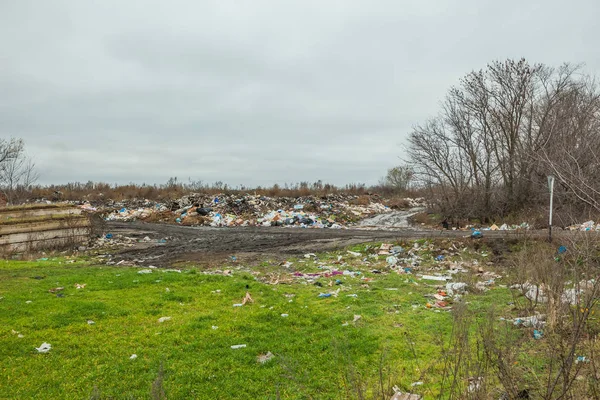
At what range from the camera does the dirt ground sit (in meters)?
12.2

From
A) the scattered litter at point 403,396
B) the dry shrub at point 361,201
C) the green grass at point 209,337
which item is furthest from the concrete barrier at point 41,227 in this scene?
the dry shrub at point 361,201

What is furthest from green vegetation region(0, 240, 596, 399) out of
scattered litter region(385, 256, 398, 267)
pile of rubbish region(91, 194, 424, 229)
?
pile of rubbish region(91, 194, 424, 229)

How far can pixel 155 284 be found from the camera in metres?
7.36

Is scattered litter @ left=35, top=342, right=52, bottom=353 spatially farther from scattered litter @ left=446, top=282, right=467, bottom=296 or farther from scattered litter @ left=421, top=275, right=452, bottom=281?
scattered litter @ left=421, top=275, right=452, bottom=281

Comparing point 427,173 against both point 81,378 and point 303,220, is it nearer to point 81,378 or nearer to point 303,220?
point 303,220

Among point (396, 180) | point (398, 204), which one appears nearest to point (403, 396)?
point (398, 204)

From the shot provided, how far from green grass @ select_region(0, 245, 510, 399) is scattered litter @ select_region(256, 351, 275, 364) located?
0.07 metres

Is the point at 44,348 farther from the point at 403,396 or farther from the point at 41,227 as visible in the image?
the point at 41,227

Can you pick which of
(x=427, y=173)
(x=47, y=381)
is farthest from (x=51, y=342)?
(x=427, y=173)

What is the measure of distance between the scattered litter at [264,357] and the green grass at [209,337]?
0.07 m

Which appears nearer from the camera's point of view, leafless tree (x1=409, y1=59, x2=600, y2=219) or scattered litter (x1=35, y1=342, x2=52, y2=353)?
scattered litter (x1=35, y1=342, x2=52, y2=353)

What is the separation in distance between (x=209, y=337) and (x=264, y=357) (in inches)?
33.0

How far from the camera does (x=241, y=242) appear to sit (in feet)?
50.5

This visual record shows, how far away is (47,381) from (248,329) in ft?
7.08
